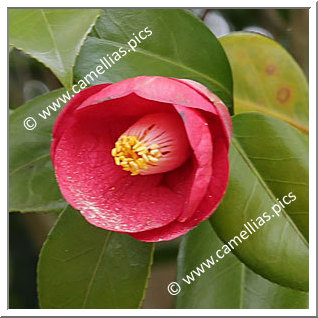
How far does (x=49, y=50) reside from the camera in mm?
725

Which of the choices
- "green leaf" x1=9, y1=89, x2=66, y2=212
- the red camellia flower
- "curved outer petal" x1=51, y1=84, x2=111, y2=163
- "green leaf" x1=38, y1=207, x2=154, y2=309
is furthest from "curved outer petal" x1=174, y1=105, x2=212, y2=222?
"green leaf" x1=9, y1=89, x2=66, y2=212

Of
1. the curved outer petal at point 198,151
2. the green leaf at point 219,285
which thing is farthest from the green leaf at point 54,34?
the green leaf at point 219,285

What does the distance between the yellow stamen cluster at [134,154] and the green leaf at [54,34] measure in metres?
0.10

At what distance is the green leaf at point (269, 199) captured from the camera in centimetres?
79

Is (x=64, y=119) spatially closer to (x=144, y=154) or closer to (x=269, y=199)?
(x=144, y=154)

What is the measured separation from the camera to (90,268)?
0.89m

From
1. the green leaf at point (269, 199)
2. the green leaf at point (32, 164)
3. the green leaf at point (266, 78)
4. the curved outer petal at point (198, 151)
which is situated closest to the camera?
the curved outer petal at point (198, 151)

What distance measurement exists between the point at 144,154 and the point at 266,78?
1.69 ft

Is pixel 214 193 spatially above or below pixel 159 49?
below

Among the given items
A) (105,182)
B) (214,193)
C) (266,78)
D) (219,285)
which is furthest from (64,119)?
(266,78)

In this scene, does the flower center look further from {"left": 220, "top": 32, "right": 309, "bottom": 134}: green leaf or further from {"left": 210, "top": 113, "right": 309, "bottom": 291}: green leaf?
{"left": 220, "top": 32, "right": 309, "bottom": 134}: green leaf

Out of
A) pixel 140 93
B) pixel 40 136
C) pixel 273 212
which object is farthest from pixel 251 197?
pixel 40 136

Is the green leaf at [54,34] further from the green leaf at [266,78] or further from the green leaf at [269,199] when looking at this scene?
the green leaf at [266,78]

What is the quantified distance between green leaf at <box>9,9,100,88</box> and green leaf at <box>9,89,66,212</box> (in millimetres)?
186
